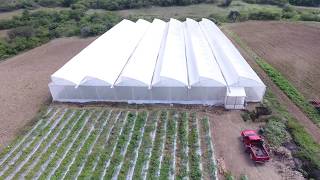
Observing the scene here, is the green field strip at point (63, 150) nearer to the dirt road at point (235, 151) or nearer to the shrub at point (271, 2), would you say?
the dirt road at point (235, 151)

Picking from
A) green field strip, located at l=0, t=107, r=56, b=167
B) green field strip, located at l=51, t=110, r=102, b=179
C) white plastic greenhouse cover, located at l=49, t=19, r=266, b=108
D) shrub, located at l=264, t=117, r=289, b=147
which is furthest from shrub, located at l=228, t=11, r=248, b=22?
green field strip, located at l=0, t=107, r=56, b=167

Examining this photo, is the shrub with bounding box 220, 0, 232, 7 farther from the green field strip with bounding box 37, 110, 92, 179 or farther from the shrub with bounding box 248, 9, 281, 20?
the green field strip with bounding box 37, 110, 92, 179

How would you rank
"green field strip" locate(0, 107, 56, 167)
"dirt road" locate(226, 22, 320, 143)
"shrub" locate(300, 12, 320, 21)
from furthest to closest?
"shrub" locate(300, 12, 320, 21), "dirt road" locate(226, 22, 320, 143), "green field strip" locate(0, 107, 56, 167)

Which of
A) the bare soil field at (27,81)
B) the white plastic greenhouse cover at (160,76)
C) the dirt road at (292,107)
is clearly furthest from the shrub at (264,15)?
the bare soil field at (27,81)

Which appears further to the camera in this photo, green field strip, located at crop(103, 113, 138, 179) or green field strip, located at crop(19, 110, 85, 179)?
green field strip, located at crop(19, 110, 85, 179)

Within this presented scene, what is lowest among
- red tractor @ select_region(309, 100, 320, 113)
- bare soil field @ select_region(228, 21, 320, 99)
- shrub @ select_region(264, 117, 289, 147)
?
shrub @ select_region(264, 117, 289, 147)

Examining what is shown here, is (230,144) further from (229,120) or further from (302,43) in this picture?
(302,43)

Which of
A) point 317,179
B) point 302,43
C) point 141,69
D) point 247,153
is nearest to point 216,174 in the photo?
point 247,153
